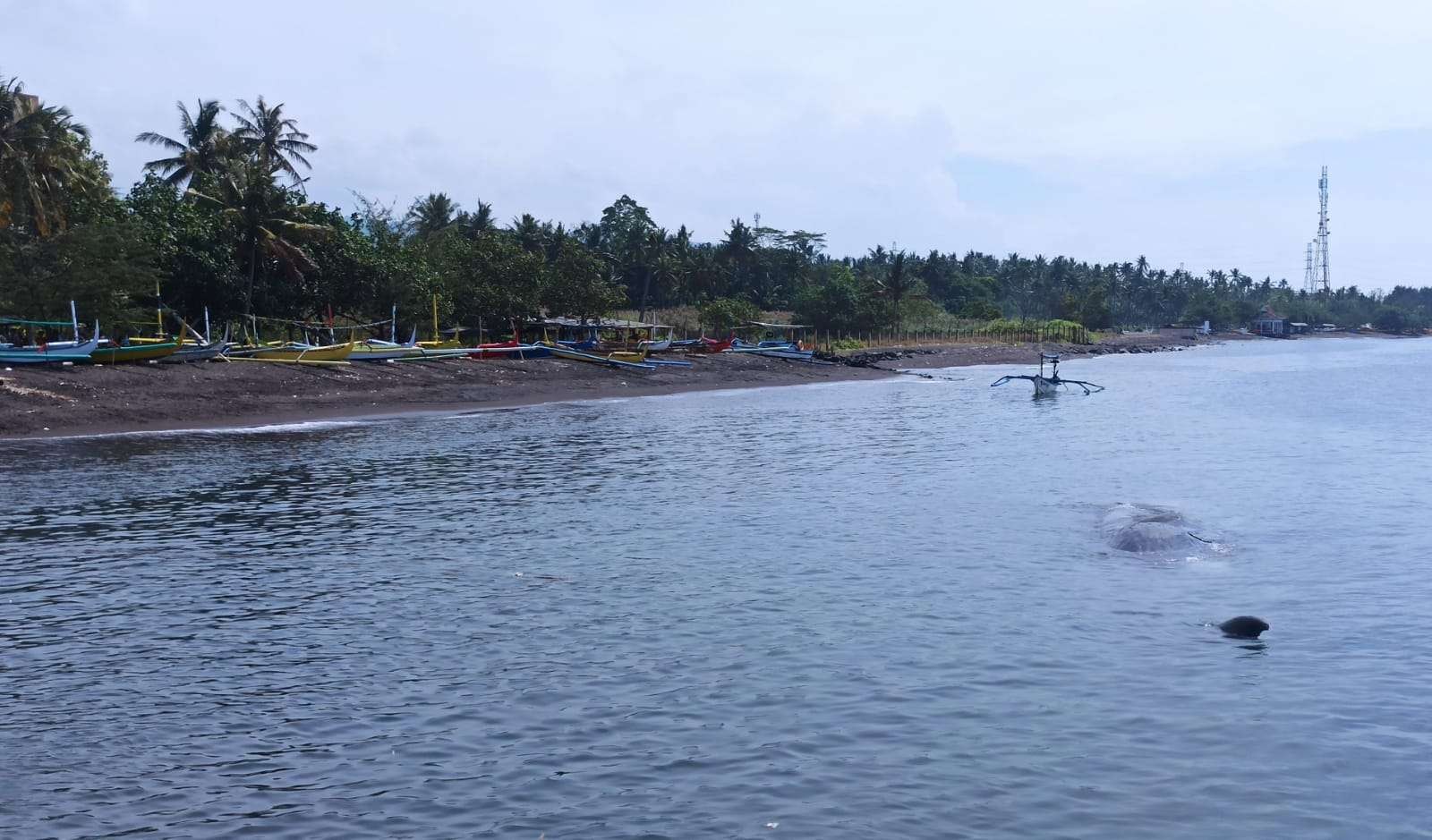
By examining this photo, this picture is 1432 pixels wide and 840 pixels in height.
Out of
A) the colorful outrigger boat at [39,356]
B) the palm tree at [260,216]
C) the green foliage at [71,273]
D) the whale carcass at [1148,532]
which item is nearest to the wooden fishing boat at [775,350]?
the palm tree at [260,216]

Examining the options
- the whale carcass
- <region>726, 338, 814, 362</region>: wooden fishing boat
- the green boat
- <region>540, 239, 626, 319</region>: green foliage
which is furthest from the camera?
<region>726, 338, 814, 362</region>: wooden fishing boat

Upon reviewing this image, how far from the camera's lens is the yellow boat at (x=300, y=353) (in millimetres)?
54969

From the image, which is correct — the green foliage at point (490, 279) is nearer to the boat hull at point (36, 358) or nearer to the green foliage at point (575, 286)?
the green foliage at point (575, 286)

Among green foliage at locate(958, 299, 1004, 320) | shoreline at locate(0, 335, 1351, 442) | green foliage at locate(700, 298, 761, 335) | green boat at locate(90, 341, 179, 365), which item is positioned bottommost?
shoreline at locate(0, 335, 1351, 442)

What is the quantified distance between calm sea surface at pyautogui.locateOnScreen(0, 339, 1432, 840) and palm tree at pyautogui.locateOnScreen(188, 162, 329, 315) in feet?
99.5

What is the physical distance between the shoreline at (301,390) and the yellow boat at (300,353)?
74 cm

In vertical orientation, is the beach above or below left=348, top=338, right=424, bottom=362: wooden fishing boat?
below

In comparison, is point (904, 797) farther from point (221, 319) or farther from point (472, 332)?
point (472, 332)

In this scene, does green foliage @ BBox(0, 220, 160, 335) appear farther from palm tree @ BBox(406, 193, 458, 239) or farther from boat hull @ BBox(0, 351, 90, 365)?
palm tree @ BBox(406, 193, 458, 239)

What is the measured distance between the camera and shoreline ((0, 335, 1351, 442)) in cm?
4062

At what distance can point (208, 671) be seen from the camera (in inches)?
546

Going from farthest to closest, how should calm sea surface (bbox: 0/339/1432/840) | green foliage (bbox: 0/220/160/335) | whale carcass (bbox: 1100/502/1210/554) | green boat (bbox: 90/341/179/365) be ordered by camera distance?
green foliage (bbox: 0/220/160/335)
green boat (bbox: 90/341/179/365)
whale carcass (bbox: 1100/502/1210/554)
calm sea surface (bbox: 0/339/1432/840)

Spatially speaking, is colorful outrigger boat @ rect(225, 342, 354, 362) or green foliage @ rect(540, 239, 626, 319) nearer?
colorful outrigger boat @ rect(225, 342, 354, 362)

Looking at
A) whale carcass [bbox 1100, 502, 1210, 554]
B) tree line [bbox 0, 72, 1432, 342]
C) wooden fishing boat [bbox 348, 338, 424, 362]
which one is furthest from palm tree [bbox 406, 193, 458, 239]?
whale carcass [bbox 1100, 502, 1210, 554]
